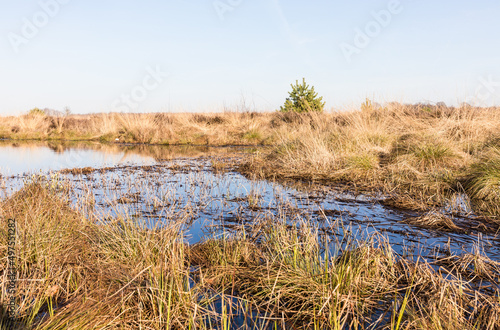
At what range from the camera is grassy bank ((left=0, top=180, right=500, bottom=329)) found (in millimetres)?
2137

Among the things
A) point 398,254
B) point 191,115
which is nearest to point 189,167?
point 398,254

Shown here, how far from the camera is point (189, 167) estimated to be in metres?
9.76

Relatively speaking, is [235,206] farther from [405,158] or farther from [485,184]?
[405,158]

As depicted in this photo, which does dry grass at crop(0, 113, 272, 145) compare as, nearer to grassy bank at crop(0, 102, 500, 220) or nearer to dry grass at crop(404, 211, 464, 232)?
grassy bank at crop(0, 102, 500, 220)

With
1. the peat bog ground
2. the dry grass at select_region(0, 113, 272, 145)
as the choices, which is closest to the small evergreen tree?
the dry grass at select_region(0, 113, 272, 145)

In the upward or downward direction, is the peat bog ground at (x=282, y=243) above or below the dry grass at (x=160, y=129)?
below

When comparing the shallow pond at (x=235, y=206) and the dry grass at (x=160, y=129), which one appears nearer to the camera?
the shallow pond at (x=235, y=206)

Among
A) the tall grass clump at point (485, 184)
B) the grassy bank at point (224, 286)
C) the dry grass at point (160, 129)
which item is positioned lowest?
the grassy bank at point (224, 286)

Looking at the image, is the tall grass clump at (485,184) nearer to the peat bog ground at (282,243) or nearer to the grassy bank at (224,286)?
the peat bog ground at (282,243)

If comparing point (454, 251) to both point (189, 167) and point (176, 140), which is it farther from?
point (176, 140)

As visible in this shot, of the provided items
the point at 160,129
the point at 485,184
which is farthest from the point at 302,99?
the point at 485,184

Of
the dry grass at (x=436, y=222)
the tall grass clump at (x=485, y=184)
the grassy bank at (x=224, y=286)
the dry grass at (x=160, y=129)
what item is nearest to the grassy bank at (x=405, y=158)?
the tall grass clump at (x=485, y=184)

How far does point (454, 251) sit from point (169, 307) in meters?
2.91

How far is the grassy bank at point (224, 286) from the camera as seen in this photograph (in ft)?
7.01
